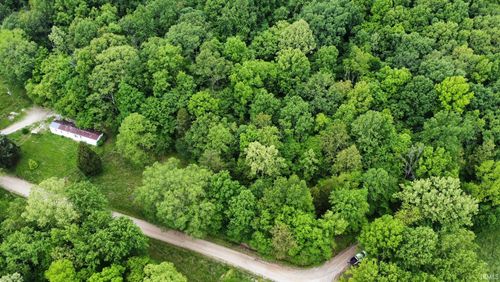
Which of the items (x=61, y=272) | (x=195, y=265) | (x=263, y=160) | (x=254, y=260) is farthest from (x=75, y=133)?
(x=254, y=260)

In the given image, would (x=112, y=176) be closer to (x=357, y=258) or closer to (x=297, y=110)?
(x=297, y=110)

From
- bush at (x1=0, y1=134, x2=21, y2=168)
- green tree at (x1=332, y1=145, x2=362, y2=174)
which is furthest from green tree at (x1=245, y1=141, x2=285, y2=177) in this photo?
bush at (x1=0, y1=134, x2=21, y2=168)

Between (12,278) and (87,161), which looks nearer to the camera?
(12,278)

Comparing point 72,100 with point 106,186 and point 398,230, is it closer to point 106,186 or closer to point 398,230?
point 106,186

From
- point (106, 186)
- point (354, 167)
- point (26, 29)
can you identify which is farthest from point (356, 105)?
point (26, 29)

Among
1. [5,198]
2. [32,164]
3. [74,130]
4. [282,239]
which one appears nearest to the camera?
[282,239]

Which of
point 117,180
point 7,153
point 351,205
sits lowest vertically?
point 117,180
